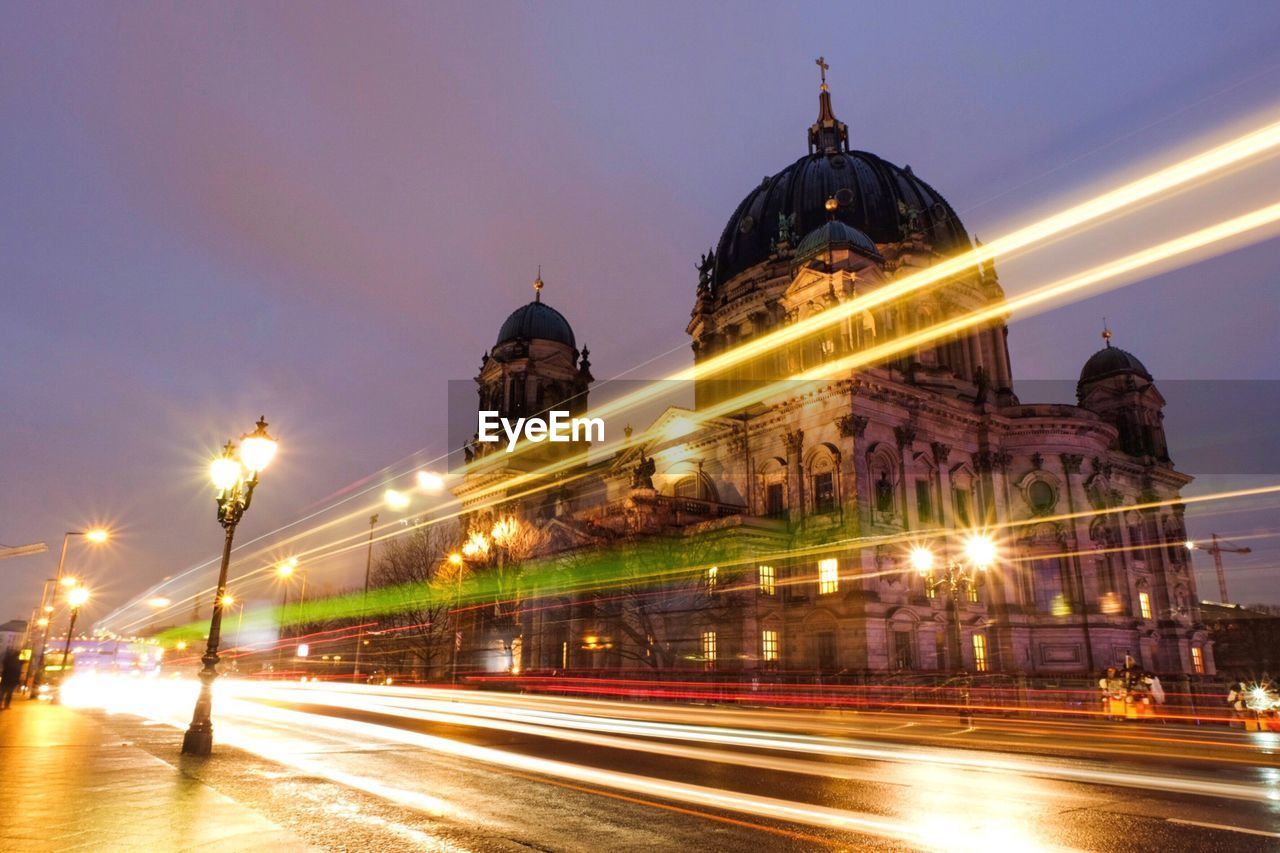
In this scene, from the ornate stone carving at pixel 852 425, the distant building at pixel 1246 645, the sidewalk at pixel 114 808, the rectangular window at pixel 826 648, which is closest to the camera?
the sidewalk at pixel 114 808

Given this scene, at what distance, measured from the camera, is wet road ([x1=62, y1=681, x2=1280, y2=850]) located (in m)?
8.07

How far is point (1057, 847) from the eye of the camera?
7.51 meters

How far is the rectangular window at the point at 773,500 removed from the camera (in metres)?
45.4

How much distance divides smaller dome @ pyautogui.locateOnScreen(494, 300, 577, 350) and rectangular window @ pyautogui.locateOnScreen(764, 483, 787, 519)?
30.1 metres

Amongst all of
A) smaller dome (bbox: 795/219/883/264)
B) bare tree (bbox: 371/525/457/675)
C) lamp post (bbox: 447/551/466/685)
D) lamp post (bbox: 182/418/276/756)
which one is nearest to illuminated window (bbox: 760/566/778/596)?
lamp post (bbox: 447/551/466/685)

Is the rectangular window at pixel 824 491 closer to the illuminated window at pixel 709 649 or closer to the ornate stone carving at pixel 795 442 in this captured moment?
the ornate stone carving at pixel 795 442

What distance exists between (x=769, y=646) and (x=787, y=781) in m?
29.3

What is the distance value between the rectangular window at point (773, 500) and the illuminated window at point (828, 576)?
5168 mm

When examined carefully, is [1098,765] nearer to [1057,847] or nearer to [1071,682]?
[1057,847]

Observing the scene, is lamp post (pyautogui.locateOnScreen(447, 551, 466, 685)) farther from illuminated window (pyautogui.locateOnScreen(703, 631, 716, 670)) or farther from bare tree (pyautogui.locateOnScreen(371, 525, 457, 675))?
illuminated window (pyautogui.locateOnScreen(703, 631, 716, 670))

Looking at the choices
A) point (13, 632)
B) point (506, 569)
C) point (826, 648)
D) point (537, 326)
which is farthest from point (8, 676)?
point (13, 632)

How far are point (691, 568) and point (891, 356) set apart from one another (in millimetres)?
19297

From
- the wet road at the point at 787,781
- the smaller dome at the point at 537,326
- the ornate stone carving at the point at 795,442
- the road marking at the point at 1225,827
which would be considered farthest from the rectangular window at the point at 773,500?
the road marking at the point at 1225,827

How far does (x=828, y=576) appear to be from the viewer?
40.3 m
